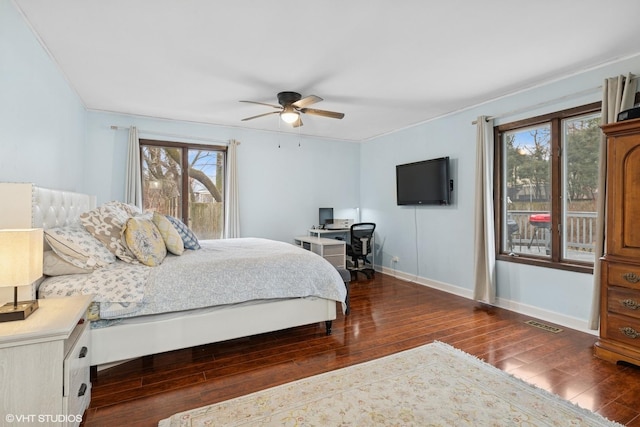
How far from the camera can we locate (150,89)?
3.61 metres

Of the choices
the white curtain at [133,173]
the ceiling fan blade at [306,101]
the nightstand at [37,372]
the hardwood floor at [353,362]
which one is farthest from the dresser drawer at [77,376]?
the white curtain at [133,173]

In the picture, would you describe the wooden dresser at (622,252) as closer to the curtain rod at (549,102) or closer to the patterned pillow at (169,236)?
the curtain rod at (549,102)

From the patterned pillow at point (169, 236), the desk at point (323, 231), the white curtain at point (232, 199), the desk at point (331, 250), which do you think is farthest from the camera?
the desk at point (323, 231)

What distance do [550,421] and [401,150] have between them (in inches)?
171

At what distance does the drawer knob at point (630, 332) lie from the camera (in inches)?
93.8

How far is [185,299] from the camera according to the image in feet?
7.89

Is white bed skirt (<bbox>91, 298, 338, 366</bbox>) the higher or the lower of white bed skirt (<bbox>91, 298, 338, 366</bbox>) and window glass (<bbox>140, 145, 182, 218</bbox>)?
the lower

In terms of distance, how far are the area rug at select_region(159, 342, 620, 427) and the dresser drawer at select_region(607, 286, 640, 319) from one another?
3.46ft

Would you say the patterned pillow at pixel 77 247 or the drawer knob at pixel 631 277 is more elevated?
the patterned pillow at pixel 77 247

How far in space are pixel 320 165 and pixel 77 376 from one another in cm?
491

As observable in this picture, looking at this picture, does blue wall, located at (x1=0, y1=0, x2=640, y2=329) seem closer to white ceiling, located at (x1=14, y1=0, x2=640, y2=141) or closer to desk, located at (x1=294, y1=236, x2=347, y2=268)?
white ceiling, located at (x1=14, y1=0, x2=640, y2=141)

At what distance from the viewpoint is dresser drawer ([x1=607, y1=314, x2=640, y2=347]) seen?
2.39 meters

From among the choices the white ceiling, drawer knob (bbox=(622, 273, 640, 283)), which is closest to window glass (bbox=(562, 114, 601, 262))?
the white ceiling

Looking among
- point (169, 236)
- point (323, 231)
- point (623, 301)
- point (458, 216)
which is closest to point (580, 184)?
point (623, 301)
